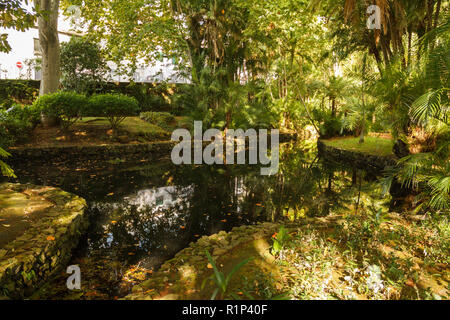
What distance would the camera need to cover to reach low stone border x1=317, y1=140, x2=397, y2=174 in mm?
9984

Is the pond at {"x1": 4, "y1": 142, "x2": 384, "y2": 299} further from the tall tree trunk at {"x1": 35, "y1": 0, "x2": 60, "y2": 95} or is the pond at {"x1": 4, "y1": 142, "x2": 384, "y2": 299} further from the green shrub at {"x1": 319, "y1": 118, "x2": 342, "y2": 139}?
the green shrub at {"x1": 319, "y1": 118, "x2": 342, "y2": 139}

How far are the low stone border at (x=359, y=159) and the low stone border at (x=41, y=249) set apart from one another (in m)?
9.11

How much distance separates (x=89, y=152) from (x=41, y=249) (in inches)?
321

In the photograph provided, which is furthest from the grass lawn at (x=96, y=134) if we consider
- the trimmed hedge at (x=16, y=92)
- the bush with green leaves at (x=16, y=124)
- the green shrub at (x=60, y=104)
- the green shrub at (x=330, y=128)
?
the green shrub at (x=330, y=128)

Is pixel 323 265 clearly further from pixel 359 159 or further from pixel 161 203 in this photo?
pixel 359 159

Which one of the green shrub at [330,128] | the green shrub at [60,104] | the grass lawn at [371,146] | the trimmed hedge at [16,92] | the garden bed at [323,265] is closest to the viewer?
the garden bed at [323,265]

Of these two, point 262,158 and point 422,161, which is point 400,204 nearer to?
point 422,161

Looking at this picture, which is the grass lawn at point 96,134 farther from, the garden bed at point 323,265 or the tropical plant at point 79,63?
the garden bed at point 323,265

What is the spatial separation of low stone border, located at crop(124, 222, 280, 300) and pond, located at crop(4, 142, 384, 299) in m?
0.39

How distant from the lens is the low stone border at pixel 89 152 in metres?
9.78

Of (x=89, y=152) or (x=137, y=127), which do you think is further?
(x=137, y=127)

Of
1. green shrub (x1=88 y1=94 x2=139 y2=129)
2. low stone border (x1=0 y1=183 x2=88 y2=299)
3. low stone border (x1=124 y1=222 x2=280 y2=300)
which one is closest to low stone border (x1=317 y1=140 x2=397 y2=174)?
low stone border (x1=124 y1=222 x2=280 y2=300)

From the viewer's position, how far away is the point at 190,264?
344 cm

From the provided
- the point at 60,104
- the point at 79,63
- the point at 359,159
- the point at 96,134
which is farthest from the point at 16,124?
the point at 359,159
